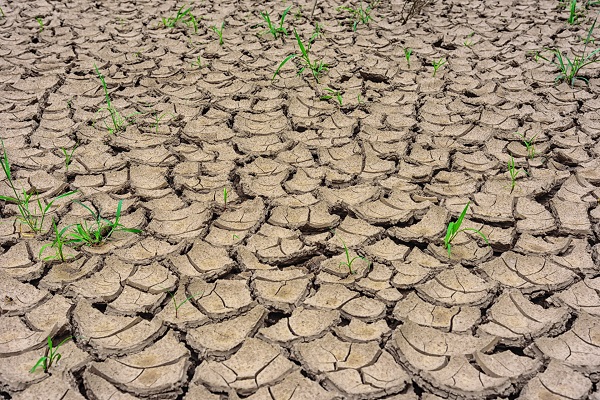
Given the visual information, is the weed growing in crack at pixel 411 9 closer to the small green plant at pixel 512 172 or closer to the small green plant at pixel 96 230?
the small green plant at pixel 512 172

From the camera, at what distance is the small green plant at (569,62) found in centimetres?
296

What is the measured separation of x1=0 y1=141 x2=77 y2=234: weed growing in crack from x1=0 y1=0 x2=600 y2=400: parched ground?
4 cm

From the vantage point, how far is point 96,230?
198cm

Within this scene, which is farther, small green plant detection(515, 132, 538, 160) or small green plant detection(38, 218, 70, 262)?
small green plant detection(515, 132, 538, 160)

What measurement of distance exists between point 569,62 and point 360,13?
133cm

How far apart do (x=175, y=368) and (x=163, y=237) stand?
567 millimetres

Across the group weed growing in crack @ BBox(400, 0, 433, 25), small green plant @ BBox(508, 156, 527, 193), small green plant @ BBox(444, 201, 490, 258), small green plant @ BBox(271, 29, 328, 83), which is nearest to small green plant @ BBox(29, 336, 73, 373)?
small green plant @ BBox(444, 201, 490, 258)

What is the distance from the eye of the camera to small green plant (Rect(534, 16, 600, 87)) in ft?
9.72

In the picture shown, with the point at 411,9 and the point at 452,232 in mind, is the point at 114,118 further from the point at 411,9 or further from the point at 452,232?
the point at 411,9

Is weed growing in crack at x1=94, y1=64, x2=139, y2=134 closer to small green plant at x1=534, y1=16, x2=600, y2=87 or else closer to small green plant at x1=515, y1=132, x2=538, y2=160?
small green plant at x1=515, y1=132, x2=538, y2=160

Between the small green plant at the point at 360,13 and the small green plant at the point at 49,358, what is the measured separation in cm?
259

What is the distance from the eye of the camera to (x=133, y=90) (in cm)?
293

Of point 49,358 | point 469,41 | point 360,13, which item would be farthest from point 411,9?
point 49,358

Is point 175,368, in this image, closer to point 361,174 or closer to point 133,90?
point 361,174
